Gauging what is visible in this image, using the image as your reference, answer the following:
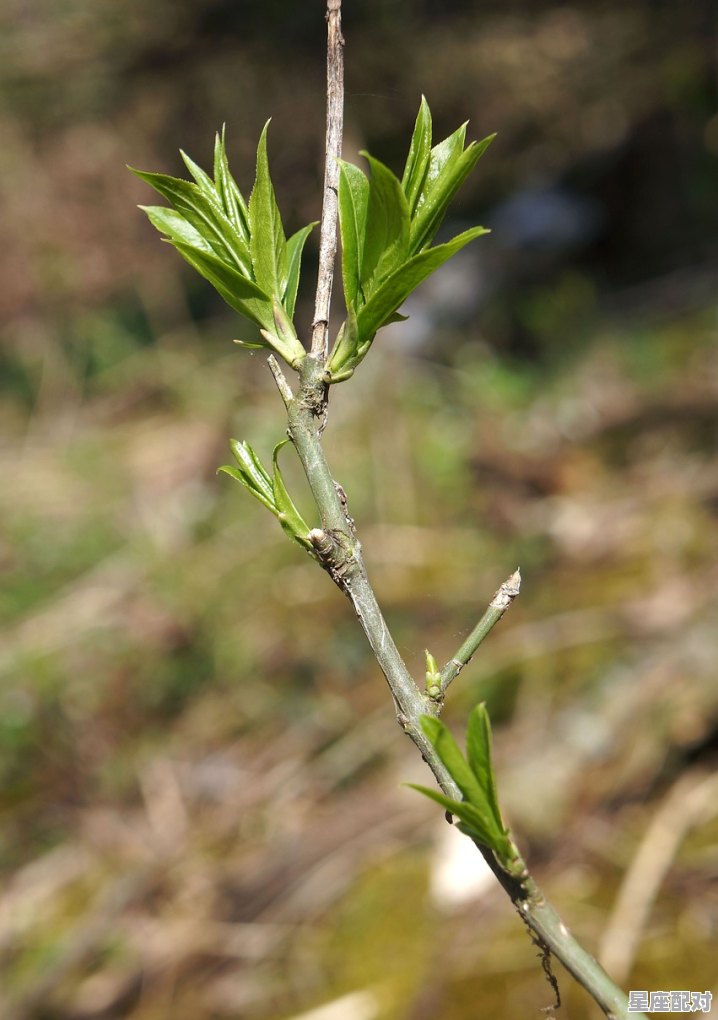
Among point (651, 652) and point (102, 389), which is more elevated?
point (102, 389)

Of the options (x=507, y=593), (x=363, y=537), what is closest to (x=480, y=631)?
(x=507, y=593)

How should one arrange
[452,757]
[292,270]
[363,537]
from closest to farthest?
[452,757], [292,270], [363,537]

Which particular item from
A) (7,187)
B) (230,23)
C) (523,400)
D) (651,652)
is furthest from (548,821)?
(7,187)

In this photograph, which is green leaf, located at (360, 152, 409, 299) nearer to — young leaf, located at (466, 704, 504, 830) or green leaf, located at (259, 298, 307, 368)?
green leaf, located at (259, 298, 307, 368)

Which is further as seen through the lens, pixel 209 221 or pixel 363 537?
pixel 363 537

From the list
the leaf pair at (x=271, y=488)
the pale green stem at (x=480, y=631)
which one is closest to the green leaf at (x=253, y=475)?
the leaf pair at (x=271, y=488)

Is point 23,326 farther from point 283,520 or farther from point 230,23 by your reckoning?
point 283,520

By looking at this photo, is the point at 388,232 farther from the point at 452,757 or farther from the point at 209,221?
the point at 452,757
